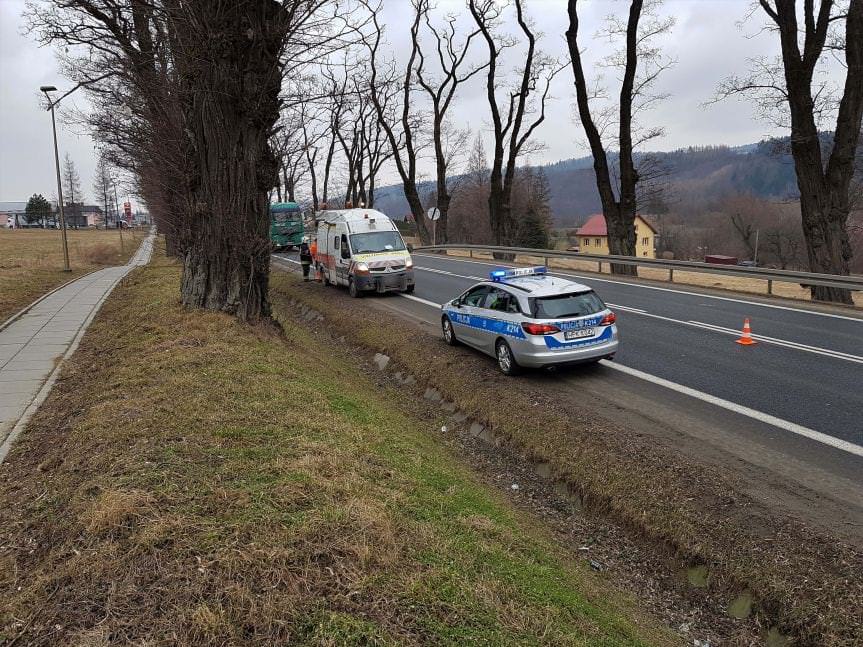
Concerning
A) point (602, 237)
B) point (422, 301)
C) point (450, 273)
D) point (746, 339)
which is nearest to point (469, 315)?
point (746, 339)

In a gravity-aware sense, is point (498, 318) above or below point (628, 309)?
above

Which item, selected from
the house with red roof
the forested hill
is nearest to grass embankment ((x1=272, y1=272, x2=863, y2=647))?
the house with red roof

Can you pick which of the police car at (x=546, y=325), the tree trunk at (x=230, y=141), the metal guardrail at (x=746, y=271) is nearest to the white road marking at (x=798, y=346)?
the police car at (x=546, y=325)

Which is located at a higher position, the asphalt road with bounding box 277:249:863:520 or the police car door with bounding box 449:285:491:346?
the police car door with bounding box 449:285:491:346

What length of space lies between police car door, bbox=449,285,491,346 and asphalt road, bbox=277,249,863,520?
1517 mm

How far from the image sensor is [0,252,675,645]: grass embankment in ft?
10.6

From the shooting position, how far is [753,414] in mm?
7098

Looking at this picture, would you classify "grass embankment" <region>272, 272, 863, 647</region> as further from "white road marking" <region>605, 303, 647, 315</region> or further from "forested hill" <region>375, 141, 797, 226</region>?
"forested hill" <region>375, 141, 797, 226</region>

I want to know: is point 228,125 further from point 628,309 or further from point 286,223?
point 286,223

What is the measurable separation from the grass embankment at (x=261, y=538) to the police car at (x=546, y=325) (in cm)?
244

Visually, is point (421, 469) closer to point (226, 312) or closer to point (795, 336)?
point (226, 312)

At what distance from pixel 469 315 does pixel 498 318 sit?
3.46 ft

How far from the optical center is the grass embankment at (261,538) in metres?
3.25

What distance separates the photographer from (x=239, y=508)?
436 centimetres
